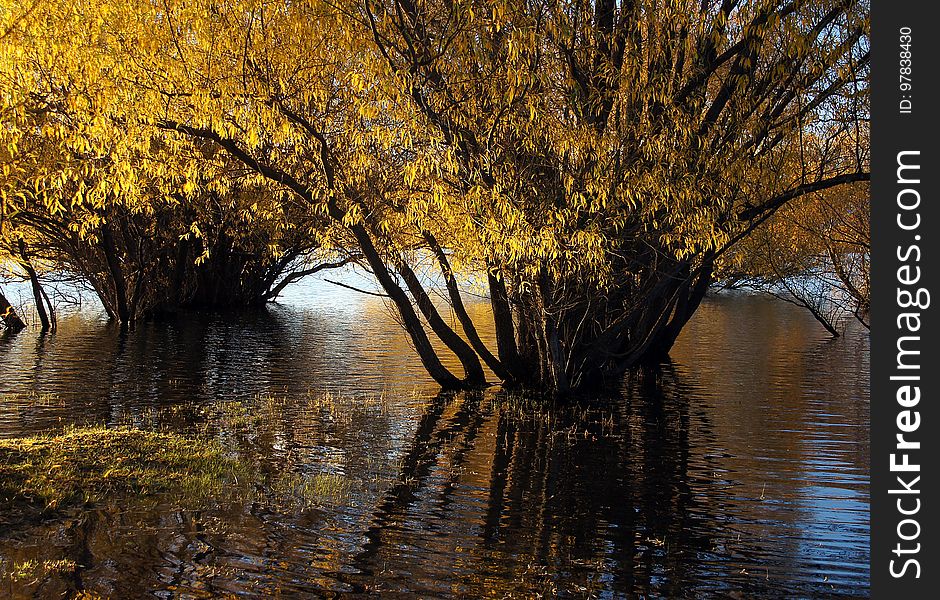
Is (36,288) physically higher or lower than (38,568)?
higher

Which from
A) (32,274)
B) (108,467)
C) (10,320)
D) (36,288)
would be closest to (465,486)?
(108,467)

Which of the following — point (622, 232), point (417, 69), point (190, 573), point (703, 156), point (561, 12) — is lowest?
point (190, 573)

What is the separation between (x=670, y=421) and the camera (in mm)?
14109

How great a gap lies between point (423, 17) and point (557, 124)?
2.23 meters

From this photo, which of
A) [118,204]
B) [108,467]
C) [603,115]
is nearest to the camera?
[108,467]

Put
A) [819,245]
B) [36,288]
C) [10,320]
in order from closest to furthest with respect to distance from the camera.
→ [819,245] → [36,288] → [10,320]

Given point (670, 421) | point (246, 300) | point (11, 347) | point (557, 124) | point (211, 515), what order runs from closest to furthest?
1. point (211, 515)
2. point (557, 124)
3. point (670, 421)
4. point (11, 347)
5. point (246, 300)

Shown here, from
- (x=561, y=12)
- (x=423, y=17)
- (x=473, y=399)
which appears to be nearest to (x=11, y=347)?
(x=473, y=399)

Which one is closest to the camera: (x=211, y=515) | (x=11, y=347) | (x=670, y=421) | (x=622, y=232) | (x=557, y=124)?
(x=211, y=515)

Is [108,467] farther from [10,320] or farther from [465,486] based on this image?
[10,320]

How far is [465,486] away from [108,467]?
3735mm

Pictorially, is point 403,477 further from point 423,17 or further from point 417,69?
point 423,17

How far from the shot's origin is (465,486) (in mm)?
9664

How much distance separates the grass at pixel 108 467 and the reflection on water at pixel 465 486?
0.43 meters
